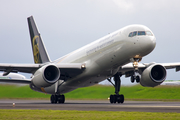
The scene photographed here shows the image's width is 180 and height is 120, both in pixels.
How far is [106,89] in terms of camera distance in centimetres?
3834

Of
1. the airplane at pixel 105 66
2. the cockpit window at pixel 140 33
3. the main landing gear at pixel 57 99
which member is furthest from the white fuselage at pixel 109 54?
the main landing gear at pixel 57 99

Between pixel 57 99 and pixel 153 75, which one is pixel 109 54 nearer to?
pixel 153 75

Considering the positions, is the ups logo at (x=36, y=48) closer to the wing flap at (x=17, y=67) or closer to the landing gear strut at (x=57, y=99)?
the landing gear strut at (x=57, y=99)

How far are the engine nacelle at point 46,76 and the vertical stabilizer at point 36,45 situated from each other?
885 cm

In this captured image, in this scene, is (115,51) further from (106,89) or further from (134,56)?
(106,89)

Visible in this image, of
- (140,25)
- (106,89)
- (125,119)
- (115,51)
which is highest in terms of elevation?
(140,25)

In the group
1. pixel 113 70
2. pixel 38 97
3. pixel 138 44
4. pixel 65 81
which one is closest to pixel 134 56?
pixel 138 44

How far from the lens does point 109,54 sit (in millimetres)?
27016

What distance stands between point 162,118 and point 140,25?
44.9 feet

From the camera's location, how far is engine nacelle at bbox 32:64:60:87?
2788cm

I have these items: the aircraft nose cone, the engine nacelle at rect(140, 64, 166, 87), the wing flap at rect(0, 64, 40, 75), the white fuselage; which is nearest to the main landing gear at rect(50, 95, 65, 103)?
the white fuselage

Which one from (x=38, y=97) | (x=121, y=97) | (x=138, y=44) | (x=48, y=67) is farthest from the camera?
(x=38, y=97)

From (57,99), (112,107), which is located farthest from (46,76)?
(112,107)

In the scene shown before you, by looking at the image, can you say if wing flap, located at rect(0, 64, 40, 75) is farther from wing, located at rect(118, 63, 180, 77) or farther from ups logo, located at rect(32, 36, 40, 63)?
wing, located at rect(118, 63, 180, 77)
